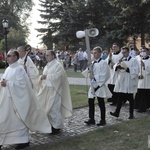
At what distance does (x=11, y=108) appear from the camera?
6090mm

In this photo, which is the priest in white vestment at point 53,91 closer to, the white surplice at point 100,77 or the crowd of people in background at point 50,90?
the crowd of people in background at point 50,90

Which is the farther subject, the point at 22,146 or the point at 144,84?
the point at 144,84

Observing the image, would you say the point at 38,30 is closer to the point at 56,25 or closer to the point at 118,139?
the point at 56,25

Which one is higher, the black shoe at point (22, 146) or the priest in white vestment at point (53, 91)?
the priest in white vestment at point (53, 91)

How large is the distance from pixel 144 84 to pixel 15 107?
5083 millimetres

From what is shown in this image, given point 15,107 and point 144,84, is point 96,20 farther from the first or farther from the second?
point 15,107

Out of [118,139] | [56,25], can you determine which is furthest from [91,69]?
[56,25]

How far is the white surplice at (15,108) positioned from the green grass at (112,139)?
0.52m

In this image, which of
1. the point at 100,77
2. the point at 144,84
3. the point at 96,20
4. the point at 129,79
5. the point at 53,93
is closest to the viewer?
the point at 53,93

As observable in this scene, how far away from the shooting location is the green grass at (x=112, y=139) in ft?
20.1

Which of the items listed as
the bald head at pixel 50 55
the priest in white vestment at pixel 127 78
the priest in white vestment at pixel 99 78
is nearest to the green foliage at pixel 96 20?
the priest in white vestment at pixel 127 78

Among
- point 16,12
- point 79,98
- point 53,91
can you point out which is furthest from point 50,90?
point 16,12

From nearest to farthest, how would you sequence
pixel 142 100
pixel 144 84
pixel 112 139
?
pixel 112 139 < pixel 142 100 < pixel 144 84

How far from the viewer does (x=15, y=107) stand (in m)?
6.08
